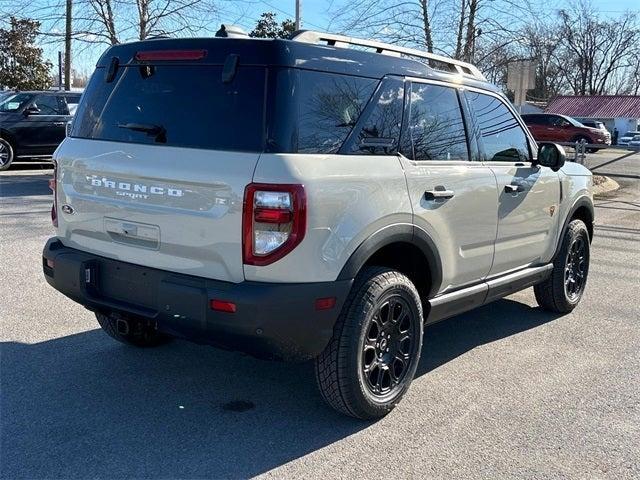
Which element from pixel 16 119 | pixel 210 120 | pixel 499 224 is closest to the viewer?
pixel 210 120

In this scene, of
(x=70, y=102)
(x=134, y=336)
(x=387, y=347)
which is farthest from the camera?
(x=70, y=102)

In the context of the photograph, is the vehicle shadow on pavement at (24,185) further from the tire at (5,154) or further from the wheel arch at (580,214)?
the wheel arch at (580,214)

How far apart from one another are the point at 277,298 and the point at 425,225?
114cm

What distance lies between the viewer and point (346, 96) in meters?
3.52

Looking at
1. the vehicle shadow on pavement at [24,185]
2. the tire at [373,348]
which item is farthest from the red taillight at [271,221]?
the vehicle shadow on pavement at [24,185]

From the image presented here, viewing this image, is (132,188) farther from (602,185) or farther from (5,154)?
(602,185)

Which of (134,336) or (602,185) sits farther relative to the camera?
(602,185)

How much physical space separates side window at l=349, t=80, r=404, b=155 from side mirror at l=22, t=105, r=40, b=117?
1341 centimetres

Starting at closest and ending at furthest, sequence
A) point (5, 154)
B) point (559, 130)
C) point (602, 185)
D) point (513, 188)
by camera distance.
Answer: point (513, 188), point (5, 154), point (602, 185), point (559, 130)

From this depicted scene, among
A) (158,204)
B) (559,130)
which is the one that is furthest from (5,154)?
(559,130)

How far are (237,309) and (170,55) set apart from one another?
4.71 feet

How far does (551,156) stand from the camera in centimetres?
505

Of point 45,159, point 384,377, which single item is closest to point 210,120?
point 384,377

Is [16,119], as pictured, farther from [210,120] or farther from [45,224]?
[210,120]
